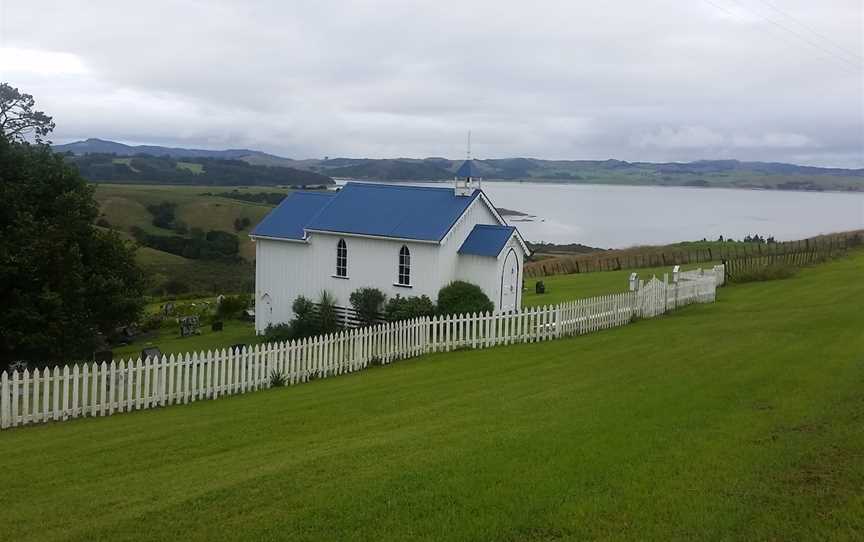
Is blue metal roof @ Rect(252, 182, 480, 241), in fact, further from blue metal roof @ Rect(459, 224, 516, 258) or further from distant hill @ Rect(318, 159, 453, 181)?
distant hill @ Rect(318, 159, 453, 181)

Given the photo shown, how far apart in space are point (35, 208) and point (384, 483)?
1942 cm

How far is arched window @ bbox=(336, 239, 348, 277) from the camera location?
29.7m

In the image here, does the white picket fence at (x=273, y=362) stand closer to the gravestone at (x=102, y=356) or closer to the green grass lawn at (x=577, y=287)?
the gravestone at (x=102, y=356)

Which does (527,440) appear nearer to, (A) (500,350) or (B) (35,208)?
(A) (500,350)

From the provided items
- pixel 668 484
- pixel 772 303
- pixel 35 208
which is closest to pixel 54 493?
pixel 668 484

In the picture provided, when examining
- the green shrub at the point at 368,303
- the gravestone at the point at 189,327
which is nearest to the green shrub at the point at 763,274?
the green shrub at the point at 368,303

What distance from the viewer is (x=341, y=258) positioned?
29.8 m

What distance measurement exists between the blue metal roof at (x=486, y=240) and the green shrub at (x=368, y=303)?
319 centimetres

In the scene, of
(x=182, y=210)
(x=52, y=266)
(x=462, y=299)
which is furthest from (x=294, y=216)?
(x=182, y=210)

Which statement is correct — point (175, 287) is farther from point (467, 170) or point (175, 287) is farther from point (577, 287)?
point (467, 170)

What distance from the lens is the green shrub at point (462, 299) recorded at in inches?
1050

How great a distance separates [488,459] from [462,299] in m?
17.4

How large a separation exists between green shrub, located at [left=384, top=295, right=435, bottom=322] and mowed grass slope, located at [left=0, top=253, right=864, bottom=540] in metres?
9.67

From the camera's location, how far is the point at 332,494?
27.7 feet
